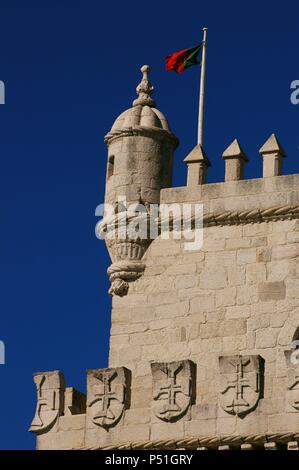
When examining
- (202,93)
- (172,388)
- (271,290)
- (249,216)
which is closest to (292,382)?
(172,388)

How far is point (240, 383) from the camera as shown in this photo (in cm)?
4628

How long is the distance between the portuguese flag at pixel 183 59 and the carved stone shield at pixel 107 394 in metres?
7.19

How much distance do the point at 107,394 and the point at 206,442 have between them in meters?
2.30

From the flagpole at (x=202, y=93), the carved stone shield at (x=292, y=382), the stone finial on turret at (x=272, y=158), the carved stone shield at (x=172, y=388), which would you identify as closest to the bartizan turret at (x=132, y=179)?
the flagpole at (x=202, y=93)

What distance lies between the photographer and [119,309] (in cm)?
4944

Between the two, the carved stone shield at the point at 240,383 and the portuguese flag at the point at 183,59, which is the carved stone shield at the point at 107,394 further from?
the portuguese flag at the point at 183,59

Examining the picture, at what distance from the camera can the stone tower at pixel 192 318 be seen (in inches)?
1822

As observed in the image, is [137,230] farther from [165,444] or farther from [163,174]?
[165,444]

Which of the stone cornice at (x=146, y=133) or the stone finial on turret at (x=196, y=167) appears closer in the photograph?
the stone finial on turret at (x=196, y=167)

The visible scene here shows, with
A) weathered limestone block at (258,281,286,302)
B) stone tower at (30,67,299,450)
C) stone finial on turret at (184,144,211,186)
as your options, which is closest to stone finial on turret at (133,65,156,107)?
stone tower at (30,67,299,450)

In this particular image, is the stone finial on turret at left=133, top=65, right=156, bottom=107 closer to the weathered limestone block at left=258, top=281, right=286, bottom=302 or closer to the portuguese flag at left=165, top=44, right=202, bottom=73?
the portuguese flag at left=165, top=44, right=202, bottom=73

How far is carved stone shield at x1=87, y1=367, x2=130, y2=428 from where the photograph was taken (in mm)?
47281
